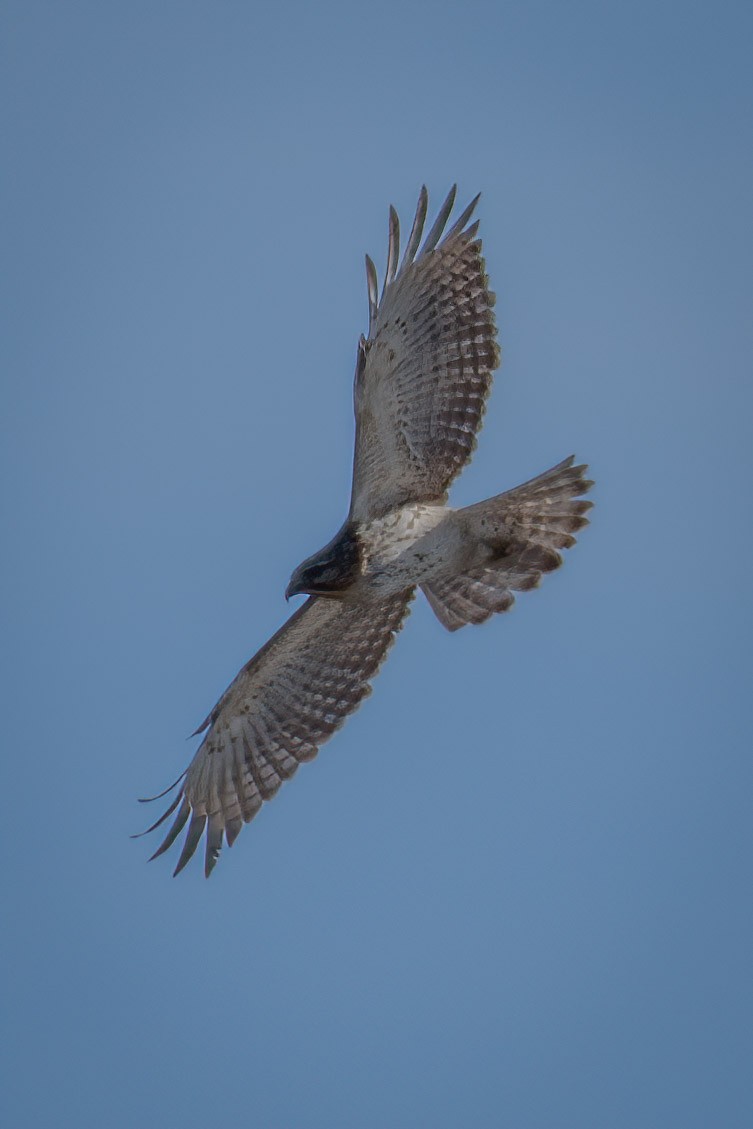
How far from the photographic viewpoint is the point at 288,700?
38.2ft

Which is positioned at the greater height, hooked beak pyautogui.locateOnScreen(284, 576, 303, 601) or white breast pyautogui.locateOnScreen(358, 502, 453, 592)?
white breast pyautogui.locateOnScreen(358, 502, 453, 592)

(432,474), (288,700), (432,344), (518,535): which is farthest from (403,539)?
(288,700)

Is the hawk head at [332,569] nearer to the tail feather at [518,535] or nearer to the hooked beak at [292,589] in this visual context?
the hooked beak at [292,589]

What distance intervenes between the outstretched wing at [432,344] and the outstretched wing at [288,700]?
1330 millimetres

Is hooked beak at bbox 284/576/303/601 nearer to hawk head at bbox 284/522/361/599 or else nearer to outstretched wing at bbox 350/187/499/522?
hawk head at bbox 284/522/361/599

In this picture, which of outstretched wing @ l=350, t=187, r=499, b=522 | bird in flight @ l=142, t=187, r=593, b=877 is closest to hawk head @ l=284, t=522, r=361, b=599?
bird in flight @ l=142, t=187, r=593, b=877

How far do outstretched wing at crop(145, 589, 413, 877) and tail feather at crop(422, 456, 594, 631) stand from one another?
2.43 feet

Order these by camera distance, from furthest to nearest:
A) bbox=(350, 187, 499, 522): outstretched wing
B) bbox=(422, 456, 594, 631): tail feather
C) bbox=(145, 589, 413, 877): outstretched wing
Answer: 1. bbox=(145, 589, 413, 877): outstretched wing
2. bbox=(350, 187, 499, 522): outstretched wing
3. bbox=(422, 456, 594, 631): tail feather

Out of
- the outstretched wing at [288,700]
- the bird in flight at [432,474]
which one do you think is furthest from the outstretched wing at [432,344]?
the outstretched wing at [288,700]

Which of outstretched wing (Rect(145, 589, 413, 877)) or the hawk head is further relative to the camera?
outstretched wing (Rect(145, 589, 413, 877))

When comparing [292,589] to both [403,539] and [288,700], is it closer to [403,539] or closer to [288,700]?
[403,539]

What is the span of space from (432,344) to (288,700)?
2806mm

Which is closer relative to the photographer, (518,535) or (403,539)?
(518,535)

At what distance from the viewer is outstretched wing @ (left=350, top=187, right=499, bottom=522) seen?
10.6m
